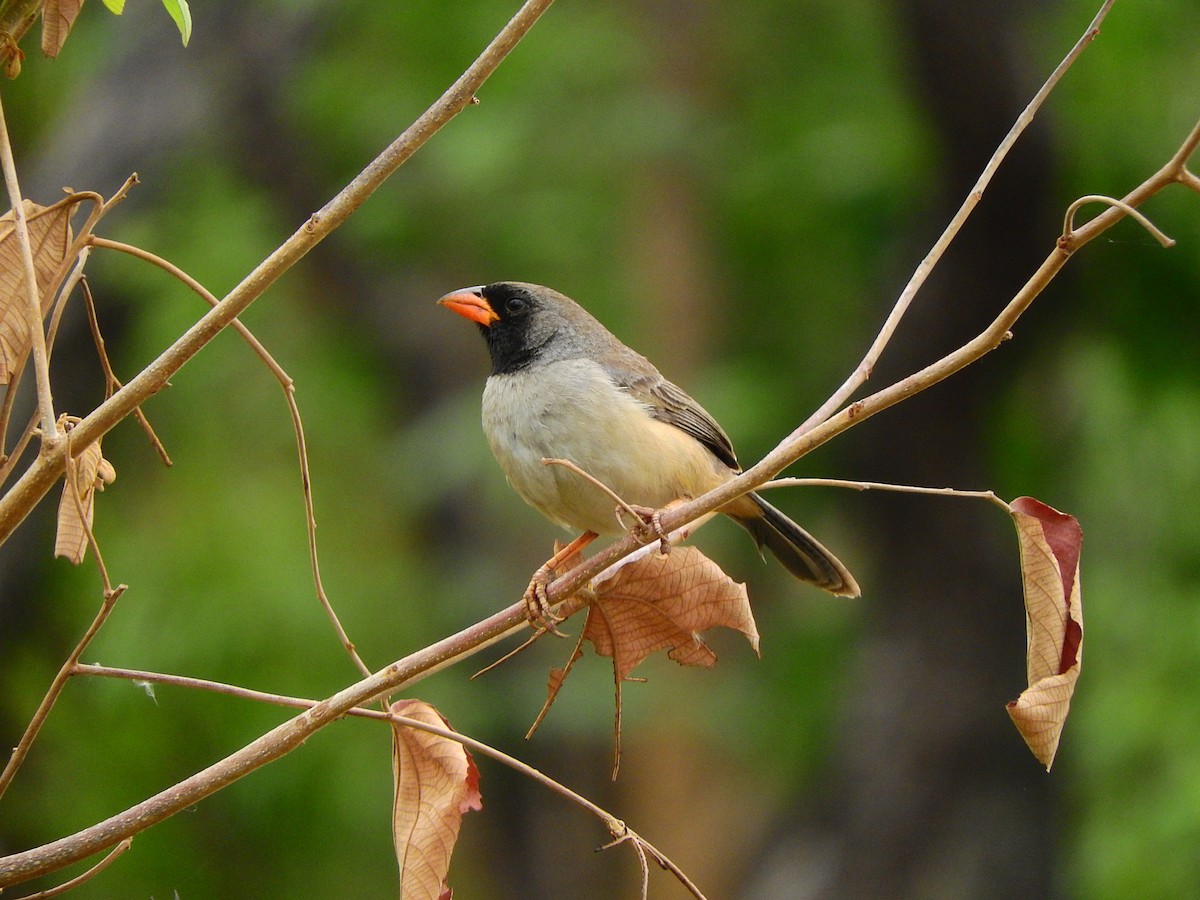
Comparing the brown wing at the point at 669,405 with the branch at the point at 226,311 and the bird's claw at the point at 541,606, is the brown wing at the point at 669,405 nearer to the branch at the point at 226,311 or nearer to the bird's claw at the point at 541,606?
the bird's claw at the point at 541,606

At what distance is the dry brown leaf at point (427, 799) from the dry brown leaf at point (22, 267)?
82 cm

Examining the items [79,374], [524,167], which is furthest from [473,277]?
[79,374]

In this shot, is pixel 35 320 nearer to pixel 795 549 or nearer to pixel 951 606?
pixel 795 549

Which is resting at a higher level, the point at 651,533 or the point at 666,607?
the point at 651,533

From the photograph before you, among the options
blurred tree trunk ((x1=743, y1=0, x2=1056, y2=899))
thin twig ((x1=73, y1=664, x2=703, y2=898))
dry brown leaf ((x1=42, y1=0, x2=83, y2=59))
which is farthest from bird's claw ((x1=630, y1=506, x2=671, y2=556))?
blurred tree trunk ((x1=743, y1=0, x2=1056, y2=899))

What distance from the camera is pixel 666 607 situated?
2.33 m

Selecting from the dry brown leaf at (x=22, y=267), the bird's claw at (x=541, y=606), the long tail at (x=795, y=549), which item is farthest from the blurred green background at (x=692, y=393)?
the dry brown leaf at (x=22, y=267)

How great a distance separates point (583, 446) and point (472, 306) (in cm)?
92

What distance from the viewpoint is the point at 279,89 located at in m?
9.48

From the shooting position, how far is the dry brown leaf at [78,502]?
1994 mm

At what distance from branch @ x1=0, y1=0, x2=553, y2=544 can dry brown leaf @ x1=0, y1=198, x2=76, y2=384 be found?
40 centimetres

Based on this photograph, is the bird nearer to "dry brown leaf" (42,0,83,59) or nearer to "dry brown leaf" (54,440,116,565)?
"dry brown leaf" (54,440,116,565)

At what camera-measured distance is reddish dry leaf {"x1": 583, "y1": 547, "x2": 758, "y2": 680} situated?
231 cm

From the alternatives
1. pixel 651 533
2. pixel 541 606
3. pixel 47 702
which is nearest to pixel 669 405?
pixel 541 606
